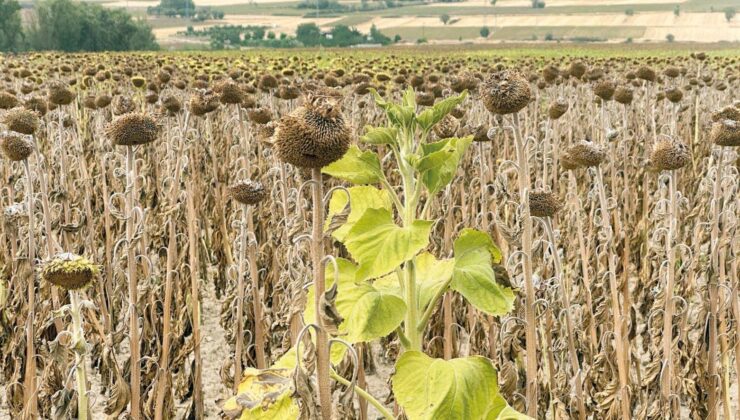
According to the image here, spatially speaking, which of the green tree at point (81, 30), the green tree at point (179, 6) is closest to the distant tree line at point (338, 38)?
the green tree at point (81, 30)

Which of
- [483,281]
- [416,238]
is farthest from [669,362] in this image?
[416,238]

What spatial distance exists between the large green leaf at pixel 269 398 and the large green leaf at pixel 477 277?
419mm

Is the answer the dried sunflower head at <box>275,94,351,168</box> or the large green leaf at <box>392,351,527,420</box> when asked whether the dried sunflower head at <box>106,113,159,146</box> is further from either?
the large green leaf at <box>392,351,527,420</box>

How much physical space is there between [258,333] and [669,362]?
1770 mm

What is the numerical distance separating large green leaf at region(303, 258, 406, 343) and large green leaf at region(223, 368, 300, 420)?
0.16 meters

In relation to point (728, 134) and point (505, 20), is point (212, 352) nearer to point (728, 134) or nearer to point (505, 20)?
point (728, 134)

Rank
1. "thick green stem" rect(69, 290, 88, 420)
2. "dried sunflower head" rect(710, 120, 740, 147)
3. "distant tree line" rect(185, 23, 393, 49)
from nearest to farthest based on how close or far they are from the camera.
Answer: "thick green stem" rect(69, 290, 88, 420)
"dried sunflower head" rect(710, 120, 740, 147)
"distant tree line" rect(185, 23, 393, 49)

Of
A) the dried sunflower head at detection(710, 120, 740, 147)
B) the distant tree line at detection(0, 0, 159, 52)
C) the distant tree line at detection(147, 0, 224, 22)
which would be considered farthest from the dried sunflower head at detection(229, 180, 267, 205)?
the distant tree line at detection(147, 0, 224, 22)

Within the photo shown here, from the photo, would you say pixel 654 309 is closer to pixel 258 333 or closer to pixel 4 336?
pixel 258 333

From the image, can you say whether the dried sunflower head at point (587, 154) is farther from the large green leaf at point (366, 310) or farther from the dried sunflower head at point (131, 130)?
the large green leaf at point (366, 310)

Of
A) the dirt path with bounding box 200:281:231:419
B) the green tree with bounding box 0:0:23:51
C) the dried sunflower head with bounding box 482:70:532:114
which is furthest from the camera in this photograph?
the green tree with bounding box 0:0:23:51

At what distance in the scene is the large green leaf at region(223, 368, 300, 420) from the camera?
62.2 inches

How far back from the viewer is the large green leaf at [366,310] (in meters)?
1.66

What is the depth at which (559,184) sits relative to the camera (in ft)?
23.1
